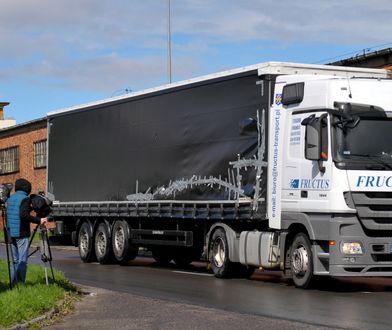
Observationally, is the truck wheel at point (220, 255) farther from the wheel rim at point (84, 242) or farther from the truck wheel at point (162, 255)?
the wheel rim at point (84, 242)

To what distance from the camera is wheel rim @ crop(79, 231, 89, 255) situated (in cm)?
2244

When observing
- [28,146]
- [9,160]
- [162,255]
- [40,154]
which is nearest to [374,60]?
[162,255]

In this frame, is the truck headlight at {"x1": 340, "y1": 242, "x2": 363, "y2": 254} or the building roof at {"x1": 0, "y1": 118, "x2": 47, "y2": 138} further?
the building roof at {"x1": 0, "y1": 118, "x2": 47, "y2": 138}

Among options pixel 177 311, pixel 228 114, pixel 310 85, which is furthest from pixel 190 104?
pixel 177 311

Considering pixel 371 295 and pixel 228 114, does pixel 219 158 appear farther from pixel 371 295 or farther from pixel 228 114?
pixel 371 295

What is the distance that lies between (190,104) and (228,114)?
1.57 metres

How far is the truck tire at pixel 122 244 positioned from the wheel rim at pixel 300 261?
700 centimetres

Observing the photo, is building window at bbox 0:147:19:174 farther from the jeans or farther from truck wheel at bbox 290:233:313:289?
the jeans

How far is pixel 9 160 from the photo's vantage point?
49.8 m

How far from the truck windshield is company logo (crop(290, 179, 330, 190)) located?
424 mm

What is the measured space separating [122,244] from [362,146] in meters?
8.84

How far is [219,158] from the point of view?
1658 centimetres

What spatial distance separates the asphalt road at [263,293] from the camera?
10.9 metres

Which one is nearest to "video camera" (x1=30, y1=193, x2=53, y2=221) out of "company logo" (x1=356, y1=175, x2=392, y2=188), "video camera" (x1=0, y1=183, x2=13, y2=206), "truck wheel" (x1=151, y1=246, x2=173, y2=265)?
"video camera" (x1=0, y1=183, x2=13, y2=206)
